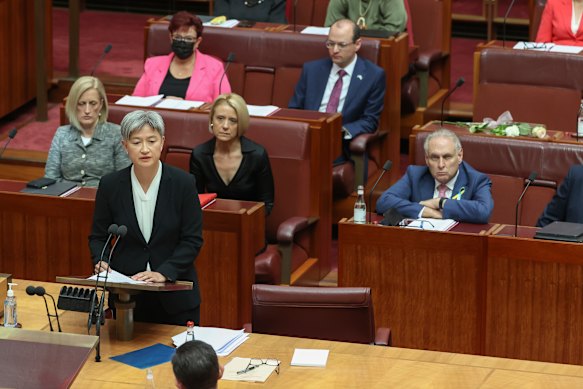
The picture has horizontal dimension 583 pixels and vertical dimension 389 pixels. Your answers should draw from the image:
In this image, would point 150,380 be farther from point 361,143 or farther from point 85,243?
point 361,143

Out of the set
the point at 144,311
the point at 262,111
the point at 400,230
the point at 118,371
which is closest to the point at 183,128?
the point at 262,111

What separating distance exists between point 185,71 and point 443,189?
1453 millimetres

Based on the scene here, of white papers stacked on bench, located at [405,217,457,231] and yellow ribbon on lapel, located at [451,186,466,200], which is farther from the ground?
yellow ribbon on lapel, located at [451,186,466,200]

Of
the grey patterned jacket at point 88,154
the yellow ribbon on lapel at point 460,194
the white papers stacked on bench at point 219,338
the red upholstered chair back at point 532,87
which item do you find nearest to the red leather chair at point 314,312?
the white papers stacked on bench at point 219,338

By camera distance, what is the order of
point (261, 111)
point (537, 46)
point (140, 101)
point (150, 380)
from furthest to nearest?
point (537, 46)
point (140, 101)
point (261, 111)
point (150, 380)

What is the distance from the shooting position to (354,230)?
13.3 feet

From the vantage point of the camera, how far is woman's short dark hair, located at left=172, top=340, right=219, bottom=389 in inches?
98.5

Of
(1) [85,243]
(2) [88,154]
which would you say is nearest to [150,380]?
(1) [85,243]

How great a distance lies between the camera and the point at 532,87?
525 centimetres

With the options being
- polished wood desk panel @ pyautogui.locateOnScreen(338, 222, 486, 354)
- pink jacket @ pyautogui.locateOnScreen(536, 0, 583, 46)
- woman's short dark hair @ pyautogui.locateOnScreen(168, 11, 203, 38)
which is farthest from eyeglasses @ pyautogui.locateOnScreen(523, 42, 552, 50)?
polished wood desk panel @ pyautogui.locateOnScreen(338, 222, 486, 354)

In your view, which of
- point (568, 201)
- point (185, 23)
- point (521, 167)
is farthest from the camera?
point (185, 23)

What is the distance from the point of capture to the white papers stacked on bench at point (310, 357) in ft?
10.1

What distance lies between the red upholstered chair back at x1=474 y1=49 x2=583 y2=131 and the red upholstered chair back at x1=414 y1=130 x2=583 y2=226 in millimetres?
770

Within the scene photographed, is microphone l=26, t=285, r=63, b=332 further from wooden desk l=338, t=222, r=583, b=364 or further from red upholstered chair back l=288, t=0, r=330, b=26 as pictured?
red upholstered chair back l=288, t=0, r=330, b=26
